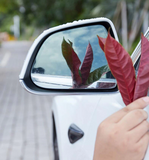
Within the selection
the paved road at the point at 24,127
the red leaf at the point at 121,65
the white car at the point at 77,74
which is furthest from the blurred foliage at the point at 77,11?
the red leaf at the point at 121,65

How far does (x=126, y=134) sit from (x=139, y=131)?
51mm

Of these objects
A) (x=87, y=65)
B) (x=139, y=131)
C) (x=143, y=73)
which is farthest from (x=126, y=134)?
(x=87, y=65)

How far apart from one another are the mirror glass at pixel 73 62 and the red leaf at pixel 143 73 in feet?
1.58

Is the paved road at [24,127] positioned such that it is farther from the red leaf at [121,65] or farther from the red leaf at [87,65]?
the red leaf at [121,65]

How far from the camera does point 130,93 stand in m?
1.18

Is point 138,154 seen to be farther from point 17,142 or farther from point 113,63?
point 17,142

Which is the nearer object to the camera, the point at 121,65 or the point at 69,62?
the point at 121,65

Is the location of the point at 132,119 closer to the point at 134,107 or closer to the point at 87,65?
the point at 134,107

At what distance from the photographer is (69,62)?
159 cm

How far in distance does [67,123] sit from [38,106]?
15.3 feet

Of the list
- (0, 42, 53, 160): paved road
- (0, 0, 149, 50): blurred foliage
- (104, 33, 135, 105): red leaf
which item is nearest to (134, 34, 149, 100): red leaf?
(104, 33, 135, 105): red leaf

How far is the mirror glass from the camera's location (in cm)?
159

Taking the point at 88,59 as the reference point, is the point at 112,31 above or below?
above

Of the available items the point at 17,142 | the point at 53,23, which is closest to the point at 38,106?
the point at 17,142
